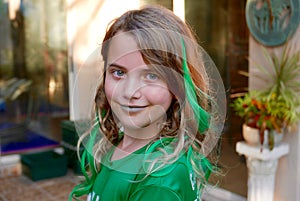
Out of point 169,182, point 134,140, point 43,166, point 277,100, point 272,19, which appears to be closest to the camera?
point 169,182

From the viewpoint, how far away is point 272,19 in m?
2.88

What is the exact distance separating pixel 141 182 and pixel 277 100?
2078mm

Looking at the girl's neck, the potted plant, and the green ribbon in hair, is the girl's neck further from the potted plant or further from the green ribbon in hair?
the potted plant

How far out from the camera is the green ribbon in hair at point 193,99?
34.0 inches

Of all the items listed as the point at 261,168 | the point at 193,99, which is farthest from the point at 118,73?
the point at 261,168

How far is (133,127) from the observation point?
0.89 metres

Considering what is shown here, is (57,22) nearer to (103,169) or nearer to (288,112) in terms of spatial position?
(288,112)

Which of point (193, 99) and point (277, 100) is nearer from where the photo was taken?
point (193, 99)

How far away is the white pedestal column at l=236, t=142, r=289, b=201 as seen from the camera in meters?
2.83

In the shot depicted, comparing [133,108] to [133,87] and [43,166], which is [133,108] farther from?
[43,166]

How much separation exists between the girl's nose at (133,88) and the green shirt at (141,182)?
0.46 feet

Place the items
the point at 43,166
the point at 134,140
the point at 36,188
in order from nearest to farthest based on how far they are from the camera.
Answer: the point at 134,140 < the point at 36,188 < the point at 43,166

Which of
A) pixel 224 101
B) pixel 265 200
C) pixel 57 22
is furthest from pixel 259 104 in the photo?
pixel 57 22

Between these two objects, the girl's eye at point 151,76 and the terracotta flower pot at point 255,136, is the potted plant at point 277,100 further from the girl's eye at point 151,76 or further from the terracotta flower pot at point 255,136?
the girl's eye at point 151,76
